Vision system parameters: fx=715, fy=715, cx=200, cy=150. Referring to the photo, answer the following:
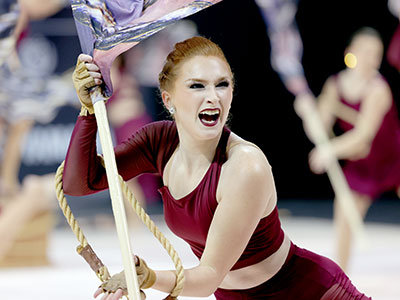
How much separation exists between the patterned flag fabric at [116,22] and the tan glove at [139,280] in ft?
1.57

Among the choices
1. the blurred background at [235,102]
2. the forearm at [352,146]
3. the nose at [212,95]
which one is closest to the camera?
the nose at [212,95]

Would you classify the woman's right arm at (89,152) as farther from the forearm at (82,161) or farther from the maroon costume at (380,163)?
the maroon costume at (380,163)

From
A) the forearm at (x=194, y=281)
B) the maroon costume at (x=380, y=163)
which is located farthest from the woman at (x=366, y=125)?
the forearm at (x=194, y=281)

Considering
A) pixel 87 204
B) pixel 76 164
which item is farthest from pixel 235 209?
pixel 87 204

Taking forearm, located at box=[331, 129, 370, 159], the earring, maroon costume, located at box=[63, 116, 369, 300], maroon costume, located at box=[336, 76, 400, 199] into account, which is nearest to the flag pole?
maroon costume, located at box=[63, 116, 369, 300]

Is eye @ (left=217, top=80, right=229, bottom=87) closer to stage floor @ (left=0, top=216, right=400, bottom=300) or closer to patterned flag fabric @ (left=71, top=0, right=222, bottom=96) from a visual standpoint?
patterned flag fabric @ (left=71, top=0, right=222, bottom=96)

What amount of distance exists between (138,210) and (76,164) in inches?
9.3

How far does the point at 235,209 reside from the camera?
1.92 metres

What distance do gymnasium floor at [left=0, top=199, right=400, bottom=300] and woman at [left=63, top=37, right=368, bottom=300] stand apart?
2281mm

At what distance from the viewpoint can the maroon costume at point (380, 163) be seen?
5.43m

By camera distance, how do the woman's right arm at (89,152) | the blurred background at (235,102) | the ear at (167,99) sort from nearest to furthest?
1. the woman's right arm at (89,152)
2. the ear at (167,99)
3. the blurred background at (235,102)

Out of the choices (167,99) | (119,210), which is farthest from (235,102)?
(119,210)

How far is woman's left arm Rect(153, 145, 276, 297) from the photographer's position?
6.08 feet

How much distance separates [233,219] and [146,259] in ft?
12.8
